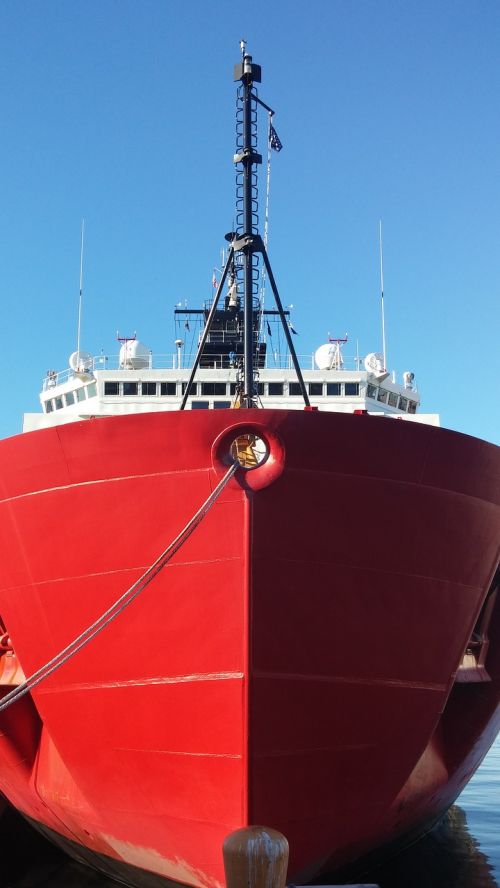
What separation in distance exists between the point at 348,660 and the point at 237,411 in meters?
2.33

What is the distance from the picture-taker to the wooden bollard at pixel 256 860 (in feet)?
14.0

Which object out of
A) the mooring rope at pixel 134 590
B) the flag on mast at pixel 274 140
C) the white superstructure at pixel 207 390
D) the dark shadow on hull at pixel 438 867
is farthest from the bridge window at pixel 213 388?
the mooring rope at pixel 134 590

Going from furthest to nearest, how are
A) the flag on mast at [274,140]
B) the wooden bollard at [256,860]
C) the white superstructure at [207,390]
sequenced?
the white superstructure at [207,390] < the flag on mast at [274,140] < the wooden bollard at [256,860]

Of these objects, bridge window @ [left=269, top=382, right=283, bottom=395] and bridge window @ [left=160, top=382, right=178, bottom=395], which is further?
bridge window @ [left=160, top=382, right=178, bottom=395]

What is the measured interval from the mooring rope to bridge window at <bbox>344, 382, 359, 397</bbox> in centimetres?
1040

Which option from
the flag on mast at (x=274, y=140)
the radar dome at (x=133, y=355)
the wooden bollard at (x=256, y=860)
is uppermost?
the flag on mast at (x=274, y=140)

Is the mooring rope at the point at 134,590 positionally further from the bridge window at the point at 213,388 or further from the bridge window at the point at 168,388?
the bridge window at the point at 168,388

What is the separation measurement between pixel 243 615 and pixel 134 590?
3.09 feet

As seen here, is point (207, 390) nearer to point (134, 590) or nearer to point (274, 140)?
point (274, 140)

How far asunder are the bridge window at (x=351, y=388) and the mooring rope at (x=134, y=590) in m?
10.4

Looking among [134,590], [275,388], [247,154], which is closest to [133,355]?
[275,388]

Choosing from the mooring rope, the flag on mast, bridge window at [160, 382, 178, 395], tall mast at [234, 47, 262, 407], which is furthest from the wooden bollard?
bridge window at [160, 382, 178, 395]

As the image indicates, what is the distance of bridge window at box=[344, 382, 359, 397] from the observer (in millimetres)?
16719

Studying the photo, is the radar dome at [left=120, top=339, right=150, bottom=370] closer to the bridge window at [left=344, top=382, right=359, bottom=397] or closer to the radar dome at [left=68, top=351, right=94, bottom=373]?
the radar dome at [left=68, top=351, right=94, bottom=373]
